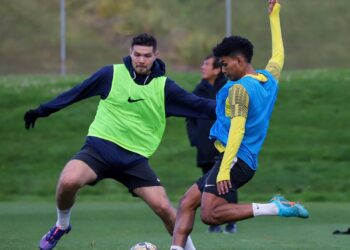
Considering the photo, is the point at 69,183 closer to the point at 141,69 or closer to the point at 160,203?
the point at 160,203

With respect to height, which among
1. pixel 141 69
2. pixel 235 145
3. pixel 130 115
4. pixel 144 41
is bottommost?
pixel 130 115

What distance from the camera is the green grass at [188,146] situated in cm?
2145

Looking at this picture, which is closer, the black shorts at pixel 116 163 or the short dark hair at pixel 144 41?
the black shorts at pixel 116 163

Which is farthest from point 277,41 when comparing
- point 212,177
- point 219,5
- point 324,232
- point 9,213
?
point 219,5

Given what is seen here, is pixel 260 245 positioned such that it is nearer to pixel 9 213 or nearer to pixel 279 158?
pixel 9 213

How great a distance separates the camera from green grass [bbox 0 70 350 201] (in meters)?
21.5

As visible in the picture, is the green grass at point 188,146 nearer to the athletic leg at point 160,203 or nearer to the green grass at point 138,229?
the green grass at point 138,229

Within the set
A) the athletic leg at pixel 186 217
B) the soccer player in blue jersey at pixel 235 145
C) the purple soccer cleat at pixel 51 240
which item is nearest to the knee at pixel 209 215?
the soccer player in blue jersey at pixel 235 145

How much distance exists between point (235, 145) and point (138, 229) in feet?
18.1

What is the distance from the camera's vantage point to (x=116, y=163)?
10.1 meters

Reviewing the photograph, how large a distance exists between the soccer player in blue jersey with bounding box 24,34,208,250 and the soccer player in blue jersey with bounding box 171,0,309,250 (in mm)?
612

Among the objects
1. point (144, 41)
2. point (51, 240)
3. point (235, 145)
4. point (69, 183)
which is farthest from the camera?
point (51, 240)

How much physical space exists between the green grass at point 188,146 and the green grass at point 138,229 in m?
2.10

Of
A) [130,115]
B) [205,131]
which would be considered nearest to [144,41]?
[130,115]
